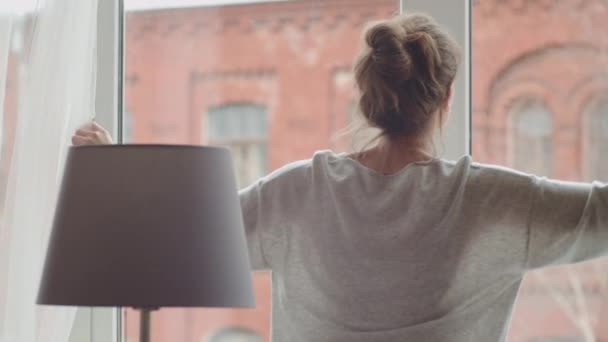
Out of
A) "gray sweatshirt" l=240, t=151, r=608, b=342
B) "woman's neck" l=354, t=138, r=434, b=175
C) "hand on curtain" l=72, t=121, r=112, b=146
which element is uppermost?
"hand on curtain" l=72, t=121, r=112, b=146

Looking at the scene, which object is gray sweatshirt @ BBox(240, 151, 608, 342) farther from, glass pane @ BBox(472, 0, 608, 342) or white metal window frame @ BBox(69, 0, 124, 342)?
white metal window frame @ BBox(69, 0, 124, 342)

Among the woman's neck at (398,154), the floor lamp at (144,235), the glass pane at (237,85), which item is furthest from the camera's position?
the glass pane at (237,85)

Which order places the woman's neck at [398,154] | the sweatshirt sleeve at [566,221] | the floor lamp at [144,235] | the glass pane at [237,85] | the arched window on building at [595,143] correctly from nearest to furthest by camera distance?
1. the floor lamp at [144,235]
2. the sweatshirt sleeve at [566,221]
3. the woman's neck at [398,154]
4. the arched window on building at [595,143]
5. the glass pane at [237,85]

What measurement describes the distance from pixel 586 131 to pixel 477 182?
382 mm

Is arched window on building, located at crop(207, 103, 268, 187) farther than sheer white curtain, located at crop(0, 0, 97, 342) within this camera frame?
Yes

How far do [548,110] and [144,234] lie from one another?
3.03ft

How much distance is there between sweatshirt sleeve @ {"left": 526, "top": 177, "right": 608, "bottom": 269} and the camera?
1.76 metres

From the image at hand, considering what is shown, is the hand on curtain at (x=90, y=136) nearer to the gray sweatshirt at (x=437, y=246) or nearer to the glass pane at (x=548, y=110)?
the gray sweatshirt at (x=437, y=246)

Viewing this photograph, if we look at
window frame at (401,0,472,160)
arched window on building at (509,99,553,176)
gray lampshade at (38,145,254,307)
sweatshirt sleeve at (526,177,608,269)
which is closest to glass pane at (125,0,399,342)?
window frame at (401,0,472,160)

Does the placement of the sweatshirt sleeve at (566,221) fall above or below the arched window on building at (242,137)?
below

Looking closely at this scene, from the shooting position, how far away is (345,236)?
1853 mm

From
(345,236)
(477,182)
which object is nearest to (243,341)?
(345,236)

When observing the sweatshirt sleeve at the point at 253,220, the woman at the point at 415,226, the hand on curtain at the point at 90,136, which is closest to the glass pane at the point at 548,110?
the woman at the point at 415,226

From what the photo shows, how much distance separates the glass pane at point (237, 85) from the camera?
2.34 meters
